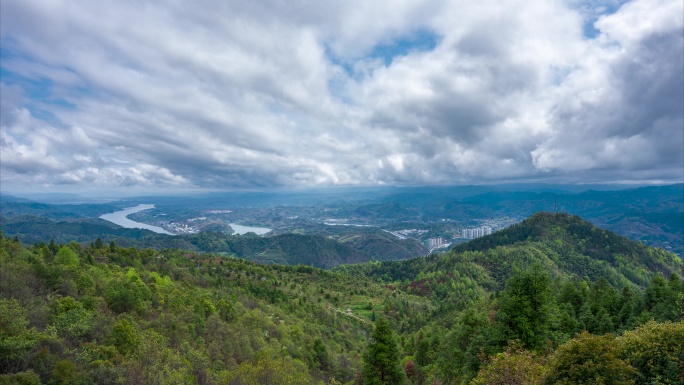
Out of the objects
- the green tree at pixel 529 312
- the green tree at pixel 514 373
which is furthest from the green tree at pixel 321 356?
the green tree at pixel 514 373

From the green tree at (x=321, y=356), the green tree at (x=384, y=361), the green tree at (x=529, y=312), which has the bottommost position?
the green tree at (x=321, y=356)

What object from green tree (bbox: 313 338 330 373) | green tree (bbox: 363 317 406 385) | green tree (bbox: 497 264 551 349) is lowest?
green tree (bbox: 313 338 330 373)

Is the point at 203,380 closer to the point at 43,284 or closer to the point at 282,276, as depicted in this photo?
the point at 43,284

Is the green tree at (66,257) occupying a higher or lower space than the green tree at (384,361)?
higher

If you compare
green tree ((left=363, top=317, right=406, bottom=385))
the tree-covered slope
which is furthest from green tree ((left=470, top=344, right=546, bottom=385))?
green tree ((left=363, top=317, right=406, bottom=385))

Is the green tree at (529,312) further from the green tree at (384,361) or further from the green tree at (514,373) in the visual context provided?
the green tree at (514,373)

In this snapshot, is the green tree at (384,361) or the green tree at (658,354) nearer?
the green tree at (658,354)

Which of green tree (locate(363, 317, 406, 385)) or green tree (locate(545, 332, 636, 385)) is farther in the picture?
green tree (locate(363, 317, 406, 385))

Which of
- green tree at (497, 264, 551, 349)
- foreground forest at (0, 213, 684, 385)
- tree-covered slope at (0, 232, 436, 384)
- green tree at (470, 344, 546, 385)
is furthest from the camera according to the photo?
green tree at (497, 264, 551, 349)

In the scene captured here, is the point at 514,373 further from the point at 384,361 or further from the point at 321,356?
the point at 321,356

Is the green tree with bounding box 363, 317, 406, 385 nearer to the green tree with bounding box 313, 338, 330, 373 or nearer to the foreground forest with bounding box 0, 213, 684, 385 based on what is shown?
the foreground forest with bounding box 0, 213, 684, 385
